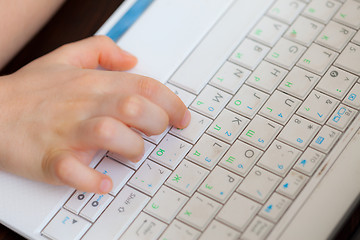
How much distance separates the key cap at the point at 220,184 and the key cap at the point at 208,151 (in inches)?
0.5

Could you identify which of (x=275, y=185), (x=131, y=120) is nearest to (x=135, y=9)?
(x=131, y=120)

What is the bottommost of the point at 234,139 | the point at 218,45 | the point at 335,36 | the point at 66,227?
the point at 66,227

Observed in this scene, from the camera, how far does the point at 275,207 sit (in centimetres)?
53

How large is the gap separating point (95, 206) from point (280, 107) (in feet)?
0.85

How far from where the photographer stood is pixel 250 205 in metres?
0.54

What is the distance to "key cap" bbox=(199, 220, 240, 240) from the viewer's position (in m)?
0.53

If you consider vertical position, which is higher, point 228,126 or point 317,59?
point 317,59

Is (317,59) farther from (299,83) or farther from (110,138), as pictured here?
(110,138)

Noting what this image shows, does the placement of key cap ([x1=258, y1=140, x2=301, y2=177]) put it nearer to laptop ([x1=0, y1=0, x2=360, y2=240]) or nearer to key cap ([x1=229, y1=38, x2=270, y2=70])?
laptop ([x1=0, y1=0, x2=360, y2=240])

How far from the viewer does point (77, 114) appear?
0.61 metres

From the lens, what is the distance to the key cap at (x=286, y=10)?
67 centimetres

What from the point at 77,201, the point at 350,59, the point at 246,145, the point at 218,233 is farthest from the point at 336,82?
the point at 77,201

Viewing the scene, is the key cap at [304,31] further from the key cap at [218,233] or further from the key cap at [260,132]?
the key cap at [218,233]

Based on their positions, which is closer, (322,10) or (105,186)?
(105,186)
